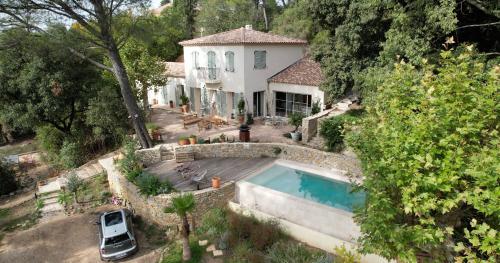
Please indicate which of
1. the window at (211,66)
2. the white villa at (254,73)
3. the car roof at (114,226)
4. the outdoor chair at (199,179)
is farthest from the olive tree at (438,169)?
the window at (211,66)

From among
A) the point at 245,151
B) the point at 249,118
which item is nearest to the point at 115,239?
the point at 245,151

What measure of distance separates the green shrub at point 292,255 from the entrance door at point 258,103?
16055 millimetres

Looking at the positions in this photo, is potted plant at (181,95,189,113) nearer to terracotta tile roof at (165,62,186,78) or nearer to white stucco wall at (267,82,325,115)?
terracotta tile roof at (165,62,186,78)

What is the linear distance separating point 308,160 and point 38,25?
18824mm

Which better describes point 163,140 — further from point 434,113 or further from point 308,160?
point 434,113

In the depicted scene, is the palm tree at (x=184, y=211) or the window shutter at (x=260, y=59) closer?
the palm tree at (x=184, y=211)

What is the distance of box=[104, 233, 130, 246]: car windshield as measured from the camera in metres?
14.2

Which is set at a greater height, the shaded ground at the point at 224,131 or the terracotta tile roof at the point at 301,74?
the terracotta tile roof at the point at 301,74

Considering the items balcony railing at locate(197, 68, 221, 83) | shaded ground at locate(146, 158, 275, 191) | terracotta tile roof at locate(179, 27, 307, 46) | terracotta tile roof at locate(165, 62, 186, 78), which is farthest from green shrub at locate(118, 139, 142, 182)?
terracotta tile roof at locate(165, 62, 186, 78)

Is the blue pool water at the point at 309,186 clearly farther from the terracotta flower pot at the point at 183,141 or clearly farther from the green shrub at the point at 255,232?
→ the terracotta flower pot at the point at 183,141

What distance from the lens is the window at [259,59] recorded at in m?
26.1

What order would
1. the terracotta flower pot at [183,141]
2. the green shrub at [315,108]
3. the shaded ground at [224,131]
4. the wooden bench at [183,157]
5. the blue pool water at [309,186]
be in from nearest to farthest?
the blue pool water at [309,186] < the wooden bench at [183,157] < the terracotta flower pot at [183,141] < the shaded ground at [224,131] < the green shrub at [315,108]

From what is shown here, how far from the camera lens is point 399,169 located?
6.67m

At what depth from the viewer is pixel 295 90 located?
26.0 meters
